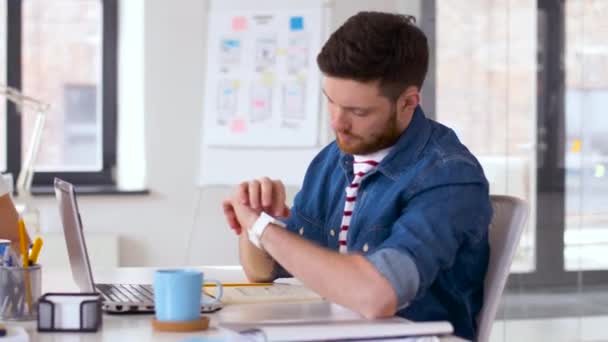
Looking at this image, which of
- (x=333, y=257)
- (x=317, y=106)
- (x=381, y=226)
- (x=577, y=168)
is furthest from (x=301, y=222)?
(x=317, y=106)

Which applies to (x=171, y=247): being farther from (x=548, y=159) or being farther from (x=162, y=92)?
(x=548, y=159)

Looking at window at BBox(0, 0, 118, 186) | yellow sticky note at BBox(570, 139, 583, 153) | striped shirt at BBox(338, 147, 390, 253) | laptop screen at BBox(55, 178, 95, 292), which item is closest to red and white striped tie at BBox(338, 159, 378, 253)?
striped shirt at BBox(338, 147, 390, 253)

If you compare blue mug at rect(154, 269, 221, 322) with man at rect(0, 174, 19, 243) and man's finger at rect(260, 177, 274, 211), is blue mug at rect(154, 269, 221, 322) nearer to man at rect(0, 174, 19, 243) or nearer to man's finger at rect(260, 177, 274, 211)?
man's finger at rect(260, 177, 274, 211)

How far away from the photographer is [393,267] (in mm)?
1537

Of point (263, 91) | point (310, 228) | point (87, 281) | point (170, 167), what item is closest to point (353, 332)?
point (87, 281)

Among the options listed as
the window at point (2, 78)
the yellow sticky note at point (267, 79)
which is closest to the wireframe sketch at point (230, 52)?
the yellow sticky note at point (267, 79)

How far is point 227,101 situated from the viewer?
14.3 feet

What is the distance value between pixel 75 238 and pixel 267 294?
352mm

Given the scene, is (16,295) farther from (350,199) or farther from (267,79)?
(267,79)

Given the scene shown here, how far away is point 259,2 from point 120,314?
291 centimetres

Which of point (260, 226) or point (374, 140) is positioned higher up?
point (374, 140)

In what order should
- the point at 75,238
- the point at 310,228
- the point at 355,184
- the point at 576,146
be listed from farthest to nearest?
the point at 576,146 → the point at 310,228 → the point at 355,184 → the point at 75,238

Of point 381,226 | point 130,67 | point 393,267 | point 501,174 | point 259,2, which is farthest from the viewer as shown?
point 130,67

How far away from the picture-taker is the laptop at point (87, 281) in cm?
162
